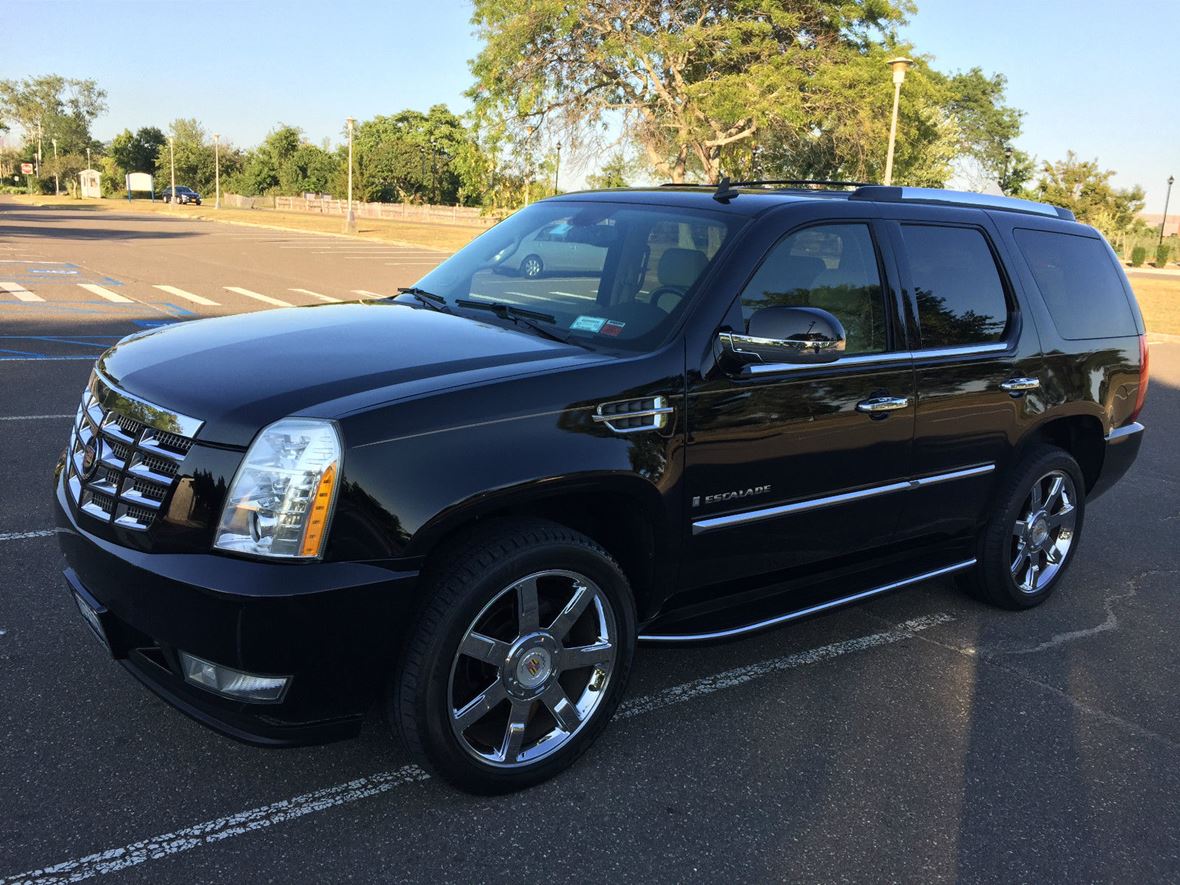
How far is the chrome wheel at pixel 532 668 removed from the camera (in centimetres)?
301

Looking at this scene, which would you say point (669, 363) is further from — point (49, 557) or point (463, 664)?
point (49, 557)

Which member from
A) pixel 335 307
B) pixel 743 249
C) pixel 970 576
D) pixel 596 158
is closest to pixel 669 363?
pixel 743 249

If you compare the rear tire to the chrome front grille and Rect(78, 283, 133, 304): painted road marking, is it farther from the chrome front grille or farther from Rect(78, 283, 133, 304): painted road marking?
Rect(78, 283, 133, 304): painted road marking

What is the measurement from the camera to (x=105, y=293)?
16.6 meters

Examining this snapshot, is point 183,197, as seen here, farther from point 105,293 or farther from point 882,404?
point 882,404

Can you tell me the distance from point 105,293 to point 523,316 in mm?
15132

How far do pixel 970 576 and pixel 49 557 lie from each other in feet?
14.7

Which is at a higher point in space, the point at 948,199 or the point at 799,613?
the point at 948,199

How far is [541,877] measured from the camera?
2.76m

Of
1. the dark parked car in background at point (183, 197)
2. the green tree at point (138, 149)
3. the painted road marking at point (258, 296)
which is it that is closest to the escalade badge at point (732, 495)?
the painted road marking at point (258, 296)

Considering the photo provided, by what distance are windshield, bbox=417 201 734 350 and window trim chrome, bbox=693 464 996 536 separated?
2.18ft

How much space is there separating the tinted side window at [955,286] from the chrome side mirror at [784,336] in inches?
37.7

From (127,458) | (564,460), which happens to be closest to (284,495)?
(127,458)

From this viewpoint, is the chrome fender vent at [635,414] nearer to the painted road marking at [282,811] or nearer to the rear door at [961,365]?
the painted road marking at [282,811]
